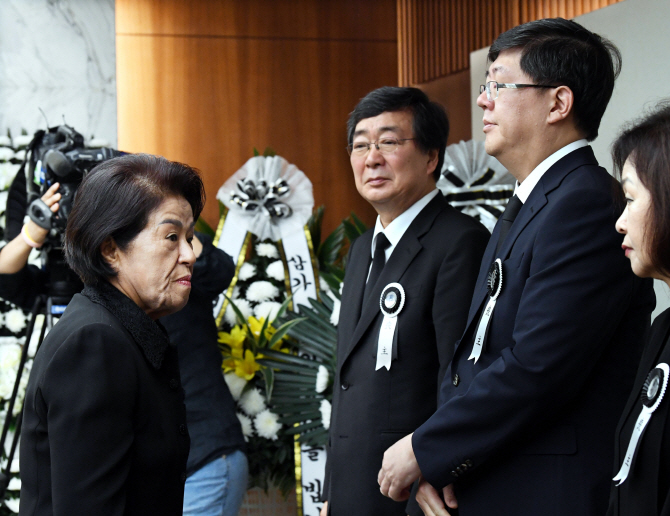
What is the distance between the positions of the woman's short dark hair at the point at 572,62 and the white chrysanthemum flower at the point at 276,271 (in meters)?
2.31

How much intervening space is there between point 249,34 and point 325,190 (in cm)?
98

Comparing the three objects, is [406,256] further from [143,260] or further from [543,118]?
[143,260]

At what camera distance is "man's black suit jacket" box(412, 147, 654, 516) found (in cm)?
145

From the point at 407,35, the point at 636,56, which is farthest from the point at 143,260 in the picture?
the point at 407,35

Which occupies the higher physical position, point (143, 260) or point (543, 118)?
point (543, 118)

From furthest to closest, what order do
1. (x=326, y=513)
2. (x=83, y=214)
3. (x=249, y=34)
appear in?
(x=249, y=34)
(x=326, y=513)
(x=83, y=214)

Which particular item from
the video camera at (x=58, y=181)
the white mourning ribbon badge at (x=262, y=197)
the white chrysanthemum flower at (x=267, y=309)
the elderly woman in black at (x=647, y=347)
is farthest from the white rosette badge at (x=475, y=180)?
the elderly woman in black at (x=647, y=347)

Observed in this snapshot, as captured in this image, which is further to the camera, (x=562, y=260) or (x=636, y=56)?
(x=636, y=56)

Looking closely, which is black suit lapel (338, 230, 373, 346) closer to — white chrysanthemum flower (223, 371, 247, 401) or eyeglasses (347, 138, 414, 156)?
→ eyeglasses (347, 138, 414, 156)

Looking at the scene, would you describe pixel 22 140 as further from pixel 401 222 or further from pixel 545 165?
pixel 545 165

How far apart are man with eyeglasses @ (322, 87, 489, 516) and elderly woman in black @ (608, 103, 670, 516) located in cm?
65

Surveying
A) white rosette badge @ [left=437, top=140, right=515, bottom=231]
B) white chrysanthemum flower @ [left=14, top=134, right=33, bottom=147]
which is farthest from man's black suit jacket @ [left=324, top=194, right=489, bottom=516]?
white chrysanthemum flower @ [left=14, top=134, right=33, bottom=147]

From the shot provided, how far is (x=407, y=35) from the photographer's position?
459 cm

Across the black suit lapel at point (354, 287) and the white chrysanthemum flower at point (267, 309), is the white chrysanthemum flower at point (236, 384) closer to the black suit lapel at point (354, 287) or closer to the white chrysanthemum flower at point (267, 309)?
the white chrysanthemum flower at point (267, 309)
